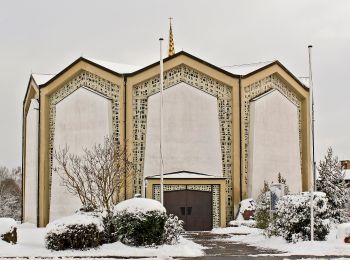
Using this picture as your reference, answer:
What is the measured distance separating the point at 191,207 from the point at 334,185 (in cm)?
1153

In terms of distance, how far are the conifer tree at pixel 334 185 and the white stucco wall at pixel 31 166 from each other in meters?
19.7

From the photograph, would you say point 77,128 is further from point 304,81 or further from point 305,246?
point 305,246

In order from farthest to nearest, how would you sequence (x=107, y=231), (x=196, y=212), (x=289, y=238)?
(x=196, y=212) → (x=289, y=238) → (x=107, y=231)

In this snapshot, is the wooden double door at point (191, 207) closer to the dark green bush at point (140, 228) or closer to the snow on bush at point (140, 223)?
the snow on bush at point (140, 223)

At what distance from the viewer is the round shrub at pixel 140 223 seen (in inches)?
805

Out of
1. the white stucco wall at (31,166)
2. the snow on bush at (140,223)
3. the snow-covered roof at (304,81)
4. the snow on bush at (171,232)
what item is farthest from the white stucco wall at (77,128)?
the snow on bush at (140,223)

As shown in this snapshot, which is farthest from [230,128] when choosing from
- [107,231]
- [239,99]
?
[107,231]

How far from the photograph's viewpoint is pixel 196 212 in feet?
120

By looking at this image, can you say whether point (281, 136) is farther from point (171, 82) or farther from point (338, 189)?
point (171, 82)

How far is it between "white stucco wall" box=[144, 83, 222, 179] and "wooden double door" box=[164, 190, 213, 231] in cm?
173

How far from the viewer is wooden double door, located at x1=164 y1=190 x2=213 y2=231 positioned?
3647 cm

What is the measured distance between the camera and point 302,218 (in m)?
23.2

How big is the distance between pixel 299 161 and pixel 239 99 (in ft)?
22.4

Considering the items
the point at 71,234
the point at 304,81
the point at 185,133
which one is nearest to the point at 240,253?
the point at 71,234
